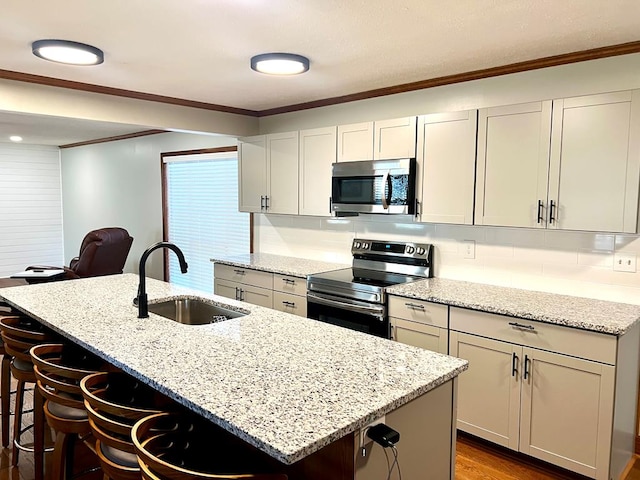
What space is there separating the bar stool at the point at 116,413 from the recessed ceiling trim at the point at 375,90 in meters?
2.61

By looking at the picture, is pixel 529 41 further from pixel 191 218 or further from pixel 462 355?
pixel 191 218

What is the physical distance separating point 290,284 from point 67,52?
88.2 inches

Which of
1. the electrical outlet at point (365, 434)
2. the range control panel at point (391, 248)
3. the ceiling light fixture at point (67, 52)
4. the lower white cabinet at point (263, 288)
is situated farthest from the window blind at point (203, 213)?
the electrical outlet at point (365, 434)

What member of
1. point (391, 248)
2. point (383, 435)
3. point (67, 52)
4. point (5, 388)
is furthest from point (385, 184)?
point (5, 388)

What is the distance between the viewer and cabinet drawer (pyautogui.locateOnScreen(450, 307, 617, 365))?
7.77 feet

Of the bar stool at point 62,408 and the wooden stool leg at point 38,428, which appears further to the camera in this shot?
the wooden stool leg at point 38,428

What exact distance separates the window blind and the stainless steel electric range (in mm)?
1774

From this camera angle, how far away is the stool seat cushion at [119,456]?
162 cm

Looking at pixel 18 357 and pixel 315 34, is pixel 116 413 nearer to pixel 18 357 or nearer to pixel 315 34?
pixel 18 357

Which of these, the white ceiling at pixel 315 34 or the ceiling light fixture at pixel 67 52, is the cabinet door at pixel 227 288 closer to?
the white ceiling at pixel 315 34

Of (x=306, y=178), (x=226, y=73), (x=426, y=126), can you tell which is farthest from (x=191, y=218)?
(x=426, y=126)

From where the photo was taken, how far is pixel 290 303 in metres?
3.95

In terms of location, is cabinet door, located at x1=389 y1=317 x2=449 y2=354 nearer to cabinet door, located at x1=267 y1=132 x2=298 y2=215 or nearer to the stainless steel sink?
the stainless steel sink

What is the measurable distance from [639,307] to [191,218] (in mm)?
4868
